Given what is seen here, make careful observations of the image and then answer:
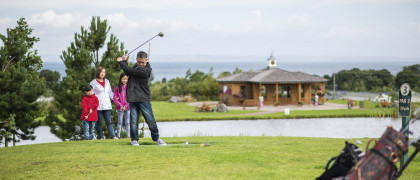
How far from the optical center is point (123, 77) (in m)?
10.5

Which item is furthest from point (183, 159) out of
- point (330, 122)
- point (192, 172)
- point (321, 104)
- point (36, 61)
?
point (321, 104)

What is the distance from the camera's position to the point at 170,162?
6691 millimetres

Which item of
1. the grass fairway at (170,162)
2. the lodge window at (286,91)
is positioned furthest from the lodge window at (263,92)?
the grass fairway at (170,162)

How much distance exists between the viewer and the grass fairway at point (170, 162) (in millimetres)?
5945

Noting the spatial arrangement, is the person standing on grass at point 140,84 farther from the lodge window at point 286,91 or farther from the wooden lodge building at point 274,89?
the lodge window at point 286,91

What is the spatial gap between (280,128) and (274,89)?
46.4 ft

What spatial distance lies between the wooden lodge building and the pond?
951cm

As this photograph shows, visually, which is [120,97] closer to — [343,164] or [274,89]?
[343,164]

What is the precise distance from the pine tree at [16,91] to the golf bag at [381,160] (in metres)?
11.3

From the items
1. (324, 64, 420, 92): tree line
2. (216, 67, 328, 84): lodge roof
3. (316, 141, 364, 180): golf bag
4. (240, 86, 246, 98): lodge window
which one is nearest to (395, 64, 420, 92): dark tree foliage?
(324, 64, 420, 92): tree line

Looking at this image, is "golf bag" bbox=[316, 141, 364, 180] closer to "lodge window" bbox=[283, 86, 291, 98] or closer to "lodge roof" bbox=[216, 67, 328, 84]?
"lodge roof" bbox=[216, 67, 328, 84]

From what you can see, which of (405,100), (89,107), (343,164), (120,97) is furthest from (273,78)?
(343,164)

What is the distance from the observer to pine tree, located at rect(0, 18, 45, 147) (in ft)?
43.6

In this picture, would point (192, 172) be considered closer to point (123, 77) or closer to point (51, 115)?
point (123, 77)
